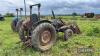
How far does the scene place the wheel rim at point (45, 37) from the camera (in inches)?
374

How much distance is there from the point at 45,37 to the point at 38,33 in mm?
558

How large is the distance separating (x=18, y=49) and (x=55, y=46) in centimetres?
161

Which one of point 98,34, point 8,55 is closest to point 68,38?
point 98,34

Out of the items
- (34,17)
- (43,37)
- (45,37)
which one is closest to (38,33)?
(43,37)

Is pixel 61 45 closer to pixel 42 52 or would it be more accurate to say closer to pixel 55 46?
pixel 55 46

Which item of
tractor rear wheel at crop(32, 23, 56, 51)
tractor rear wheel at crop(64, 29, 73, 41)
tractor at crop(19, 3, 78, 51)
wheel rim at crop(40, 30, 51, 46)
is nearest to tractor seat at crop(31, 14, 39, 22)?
tractor at crop(19, 3, 78, 51)

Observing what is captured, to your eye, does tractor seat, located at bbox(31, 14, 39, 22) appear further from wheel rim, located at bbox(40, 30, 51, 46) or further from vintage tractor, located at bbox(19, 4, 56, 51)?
wheel rim, located at bbox(40, 30, 51, 46)

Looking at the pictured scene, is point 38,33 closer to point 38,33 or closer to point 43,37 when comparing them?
point 38,33

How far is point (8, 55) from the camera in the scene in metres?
8.48

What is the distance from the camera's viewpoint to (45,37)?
9664mm

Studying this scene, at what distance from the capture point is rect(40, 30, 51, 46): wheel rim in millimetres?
9492

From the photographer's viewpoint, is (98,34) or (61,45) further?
(98,34)

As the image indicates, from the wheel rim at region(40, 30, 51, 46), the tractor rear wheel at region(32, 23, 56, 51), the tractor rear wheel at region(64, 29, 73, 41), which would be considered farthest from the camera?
the tractor rear wheel at region(64, 29, 73, 41)

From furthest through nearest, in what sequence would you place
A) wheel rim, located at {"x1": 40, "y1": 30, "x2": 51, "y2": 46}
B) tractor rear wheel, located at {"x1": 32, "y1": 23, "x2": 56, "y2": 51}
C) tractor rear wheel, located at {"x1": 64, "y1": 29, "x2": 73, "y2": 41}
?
tractor rear wheel, located at {"x1": 64, "y1": 29, "x2": 73, "y2": 41}, wheel rim, located at {"x1": 40, "y1": 30, "x2": 51, "y2": 46}, tractor rear wheel, located at {"x1": 32, "y1": 23, "x2": 56, "y2": 51}
